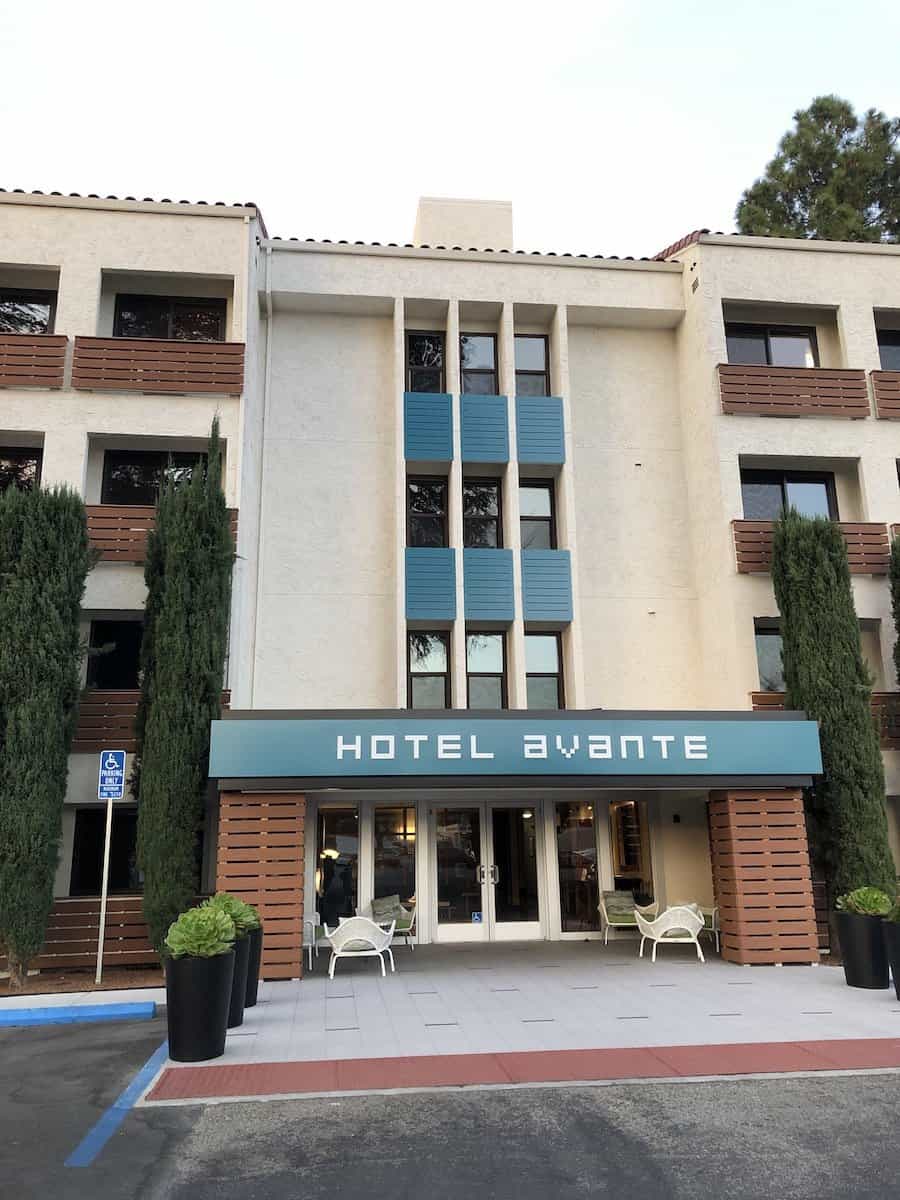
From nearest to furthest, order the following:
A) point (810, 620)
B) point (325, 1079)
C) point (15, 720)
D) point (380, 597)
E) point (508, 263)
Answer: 1. point (325, 1079)
2. point (15, 720)
3. point (810, 620)
4. point (380, 597)
5. point (508, 263)

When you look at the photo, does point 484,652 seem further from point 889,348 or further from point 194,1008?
point 889,348

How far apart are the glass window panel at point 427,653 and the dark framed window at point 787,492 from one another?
659 cm

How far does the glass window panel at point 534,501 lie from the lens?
1748cm

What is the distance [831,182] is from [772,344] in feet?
39.6

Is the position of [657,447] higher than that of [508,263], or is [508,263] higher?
[508,263]

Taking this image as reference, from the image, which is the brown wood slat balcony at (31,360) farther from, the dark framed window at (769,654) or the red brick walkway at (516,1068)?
the dark framed window at (769,654)

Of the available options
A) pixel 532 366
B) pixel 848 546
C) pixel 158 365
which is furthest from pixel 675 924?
pixel 158 365

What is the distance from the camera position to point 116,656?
1540cm

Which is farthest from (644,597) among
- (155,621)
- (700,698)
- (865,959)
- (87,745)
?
(87,745)

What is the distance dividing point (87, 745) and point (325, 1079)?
8.57 metres

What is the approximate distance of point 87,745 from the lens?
14164 millimetres

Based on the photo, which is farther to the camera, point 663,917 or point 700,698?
point 700,698

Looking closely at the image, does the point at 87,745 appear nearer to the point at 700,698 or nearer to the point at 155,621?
the point at 155,621

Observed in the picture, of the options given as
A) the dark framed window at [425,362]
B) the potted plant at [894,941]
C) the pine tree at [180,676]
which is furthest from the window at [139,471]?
the potted plant at [894,941]
